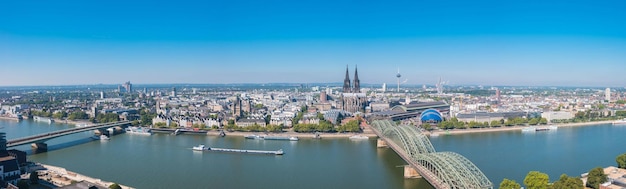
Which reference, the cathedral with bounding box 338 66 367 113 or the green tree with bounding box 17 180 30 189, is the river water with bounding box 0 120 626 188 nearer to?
the green tree with bounding box 17 180 30 189

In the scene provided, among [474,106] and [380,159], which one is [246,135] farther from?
[474,106]

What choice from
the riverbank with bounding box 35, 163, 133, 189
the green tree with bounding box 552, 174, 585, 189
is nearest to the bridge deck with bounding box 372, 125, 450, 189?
the green tree with bounding box 552, 174, 585, 189

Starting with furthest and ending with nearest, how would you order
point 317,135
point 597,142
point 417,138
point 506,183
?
point 317,135, point 597,142, point 417,138, point 506,183

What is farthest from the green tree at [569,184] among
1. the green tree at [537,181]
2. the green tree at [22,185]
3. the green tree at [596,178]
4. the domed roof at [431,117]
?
the domed roof at [431,117]

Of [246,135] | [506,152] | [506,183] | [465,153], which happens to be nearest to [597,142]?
[506,152]

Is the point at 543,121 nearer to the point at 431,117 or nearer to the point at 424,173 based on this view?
the point at 431,117

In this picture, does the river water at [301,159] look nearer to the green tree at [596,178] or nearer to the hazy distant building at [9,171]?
the green tree at [596,178]

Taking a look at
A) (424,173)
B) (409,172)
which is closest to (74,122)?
(409,172)

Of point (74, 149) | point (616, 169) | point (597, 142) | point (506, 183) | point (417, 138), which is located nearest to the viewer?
point (506, 183)
